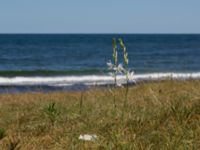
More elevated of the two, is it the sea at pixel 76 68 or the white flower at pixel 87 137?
the sea at pixel 76 68

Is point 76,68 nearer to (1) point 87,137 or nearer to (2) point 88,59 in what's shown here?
(2) point 88,59

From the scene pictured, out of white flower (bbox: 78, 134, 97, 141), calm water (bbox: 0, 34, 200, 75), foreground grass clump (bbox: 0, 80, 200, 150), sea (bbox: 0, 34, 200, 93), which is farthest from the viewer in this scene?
calm water (bbox: 0, 34, 200, 75)

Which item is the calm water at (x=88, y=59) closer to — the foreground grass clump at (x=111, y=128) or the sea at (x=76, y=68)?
the sea at (x=76, y=68)

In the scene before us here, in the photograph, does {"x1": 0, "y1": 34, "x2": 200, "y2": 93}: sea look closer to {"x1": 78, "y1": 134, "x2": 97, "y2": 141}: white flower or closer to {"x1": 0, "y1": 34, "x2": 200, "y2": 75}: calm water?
{"x1": 0, "y1": 34, "x2": 200, "y2": 75}: calm water

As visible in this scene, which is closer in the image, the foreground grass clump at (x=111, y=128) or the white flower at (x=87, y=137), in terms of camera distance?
the foreground grass clump at (x=111, y=128)

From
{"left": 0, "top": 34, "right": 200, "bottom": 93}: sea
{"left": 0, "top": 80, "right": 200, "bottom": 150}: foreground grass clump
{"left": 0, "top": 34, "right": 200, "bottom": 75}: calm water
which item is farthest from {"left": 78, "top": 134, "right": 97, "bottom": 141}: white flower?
{"left": 0, "top": 34, "right": 200, "bottom": 75}: calm water

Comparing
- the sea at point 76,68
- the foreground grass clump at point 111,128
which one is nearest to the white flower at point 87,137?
the foreground grass clump at point 111,128

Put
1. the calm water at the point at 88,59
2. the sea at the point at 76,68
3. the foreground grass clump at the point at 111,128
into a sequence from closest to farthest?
the foreground grass clump at the point at 111,128 → the sea at the point at 76,68 → the calm water at the point at 88,59

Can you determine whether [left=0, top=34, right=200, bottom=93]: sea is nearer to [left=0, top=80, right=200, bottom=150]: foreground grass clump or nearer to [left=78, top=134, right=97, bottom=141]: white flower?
[left=0, top=80, right=200, bottom=150]: foreground grass clump

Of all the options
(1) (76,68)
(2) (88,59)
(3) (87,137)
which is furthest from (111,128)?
(2) (88,59)

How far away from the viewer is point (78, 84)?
26.8 m

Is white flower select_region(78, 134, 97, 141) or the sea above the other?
the sea

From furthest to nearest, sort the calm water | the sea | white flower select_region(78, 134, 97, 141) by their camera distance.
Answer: the calm water < the sea < white flower select_region(78, 134, 97, 141)

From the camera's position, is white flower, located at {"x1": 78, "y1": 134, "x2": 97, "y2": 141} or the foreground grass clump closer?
the foreground grass clump
